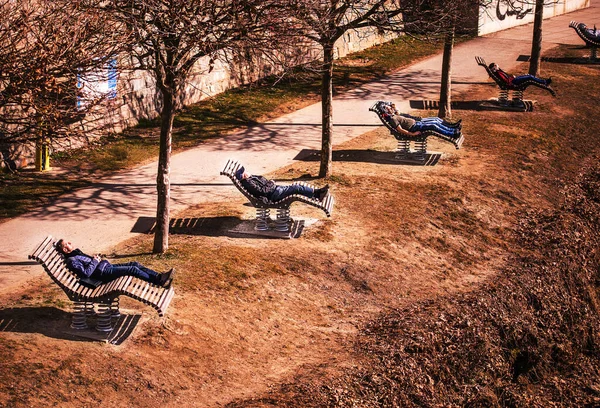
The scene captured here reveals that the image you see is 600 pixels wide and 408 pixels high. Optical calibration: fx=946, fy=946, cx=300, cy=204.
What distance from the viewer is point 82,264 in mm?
11047

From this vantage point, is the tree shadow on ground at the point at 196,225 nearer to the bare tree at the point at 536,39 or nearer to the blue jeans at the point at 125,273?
the blue jeans at the point at 125,273

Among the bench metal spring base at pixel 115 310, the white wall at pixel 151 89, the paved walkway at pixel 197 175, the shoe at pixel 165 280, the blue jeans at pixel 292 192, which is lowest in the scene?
the bench metal spring base at pixel 115 310

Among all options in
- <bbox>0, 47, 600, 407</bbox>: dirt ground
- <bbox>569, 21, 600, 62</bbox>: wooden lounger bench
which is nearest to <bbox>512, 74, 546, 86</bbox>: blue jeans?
<bbox>0, 47, 600, 407</bbox>: dirt ground

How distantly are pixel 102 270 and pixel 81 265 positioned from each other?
248mm

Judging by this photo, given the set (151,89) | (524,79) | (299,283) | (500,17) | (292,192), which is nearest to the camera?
(299,283)

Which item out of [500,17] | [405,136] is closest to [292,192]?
[405,136]

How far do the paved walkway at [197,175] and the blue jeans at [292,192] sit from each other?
1.91 m

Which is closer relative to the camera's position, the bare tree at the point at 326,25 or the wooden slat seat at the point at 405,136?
the bare tree at the point at 326,25

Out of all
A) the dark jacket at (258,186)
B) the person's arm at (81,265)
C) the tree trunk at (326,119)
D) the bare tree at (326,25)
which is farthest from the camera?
the tree trunk at (326,119)

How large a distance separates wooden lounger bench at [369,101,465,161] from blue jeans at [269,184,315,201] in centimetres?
457

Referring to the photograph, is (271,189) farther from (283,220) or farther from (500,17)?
(500,17)

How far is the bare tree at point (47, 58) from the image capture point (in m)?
11.0

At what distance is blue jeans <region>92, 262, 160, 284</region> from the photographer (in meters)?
11.0

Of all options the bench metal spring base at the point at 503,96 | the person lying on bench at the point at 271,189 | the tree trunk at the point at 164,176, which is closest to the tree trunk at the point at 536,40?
the bench metal spring base at the point at 503,96
